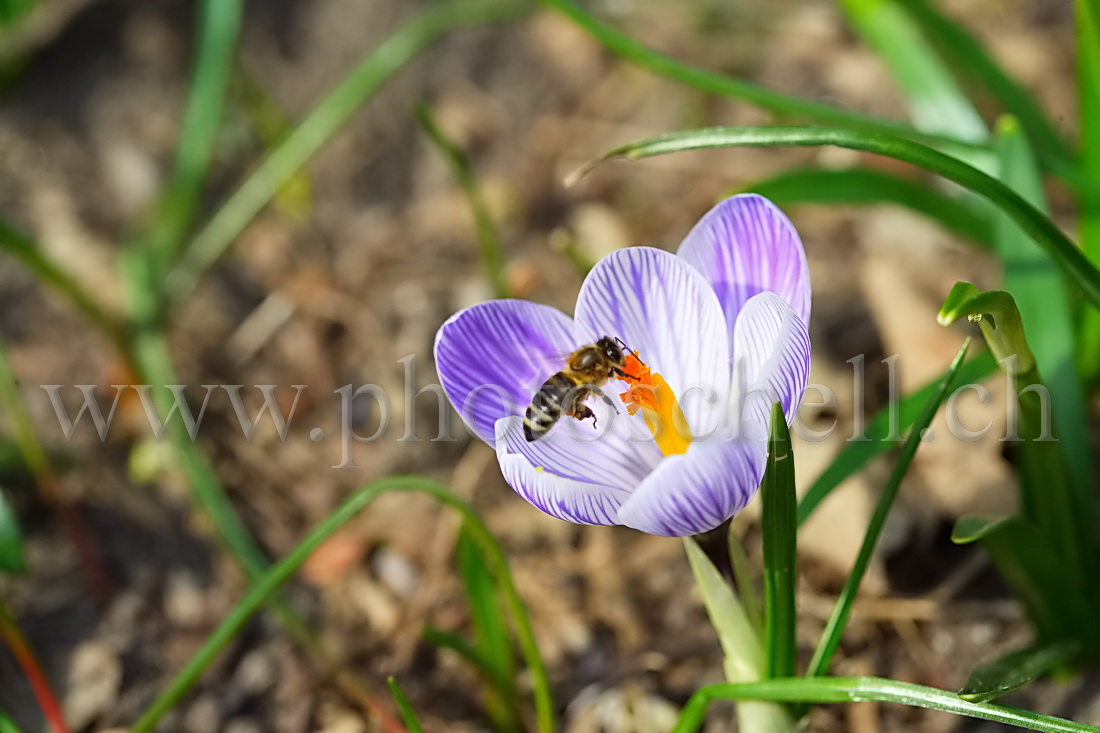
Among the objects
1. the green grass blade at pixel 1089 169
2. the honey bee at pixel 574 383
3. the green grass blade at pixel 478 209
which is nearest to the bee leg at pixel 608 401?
the honey bee at pixel 574 383

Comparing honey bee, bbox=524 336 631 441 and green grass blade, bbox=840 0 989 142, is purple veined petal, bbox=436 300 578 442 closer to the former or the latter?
honey bee, bbox=524 336 631 441

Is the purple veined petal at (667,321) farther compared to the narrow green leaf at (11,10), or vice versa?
the narrow green leaf at (11,10)

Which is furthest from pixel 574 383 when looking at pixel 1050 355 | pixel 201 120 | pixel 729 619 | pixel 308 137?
pixel 201 120

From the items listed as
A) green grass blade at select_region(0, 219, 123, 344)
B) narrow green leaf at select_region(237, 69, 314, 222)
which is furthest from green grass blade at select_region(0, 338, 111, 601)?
narrow green leaf at select_region(237, 69, 314, 222)

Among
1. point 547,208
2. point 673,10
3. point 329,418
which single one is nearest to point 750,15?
point 673,10

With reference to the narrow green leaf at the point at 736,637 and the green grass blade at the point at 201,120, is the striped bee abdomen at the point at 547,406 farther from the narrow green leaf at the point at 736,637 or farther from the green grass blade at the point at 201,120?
the green grass blade at the point at 201,120
